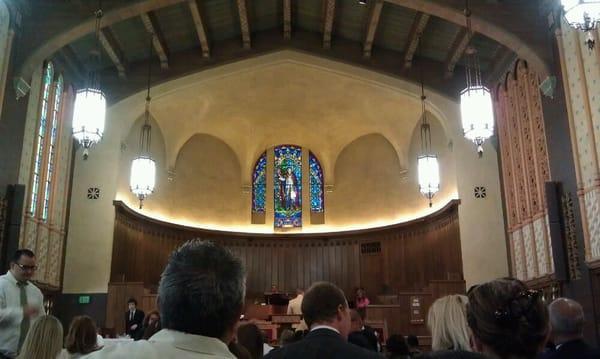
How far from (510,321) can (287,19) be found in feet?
38.0

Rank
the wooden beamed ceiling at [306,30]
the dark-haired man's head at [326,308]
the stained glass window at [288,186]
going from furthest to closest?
the stained glass window at [288,186] < the wooden beamed ceiling at [306,30] < the dark-haired man's head at [326,308]

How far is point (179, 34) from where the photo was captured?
12523mm

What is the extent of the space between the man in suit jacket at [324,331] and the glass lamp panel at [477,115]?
648cm

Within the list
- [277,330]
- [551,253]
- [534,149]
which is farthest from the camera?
[277,330]

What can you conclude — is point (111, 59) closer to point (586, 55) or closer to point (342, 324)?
point (586, 55)

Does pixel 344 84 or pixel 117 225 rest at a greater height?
pixel 344 84

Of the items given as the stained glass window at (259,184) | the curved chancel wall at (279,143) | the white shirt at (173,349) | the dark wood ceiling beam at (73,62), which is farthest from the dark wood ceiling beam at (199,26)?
the white shirt at (173,349)

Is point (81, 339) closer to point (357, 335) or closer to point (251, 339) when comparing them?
point (251, 339)

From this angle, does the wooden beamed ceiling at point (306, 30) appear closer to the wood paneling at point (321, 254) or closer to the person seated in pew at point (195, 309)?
the wood paneling at point (321, 254)

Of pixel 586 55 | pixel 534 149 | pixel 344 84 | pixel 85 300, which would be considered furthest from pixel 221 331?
pixel 344 84

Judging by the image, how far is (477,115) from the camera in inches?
336

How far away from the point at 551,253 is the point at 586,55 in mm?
3259

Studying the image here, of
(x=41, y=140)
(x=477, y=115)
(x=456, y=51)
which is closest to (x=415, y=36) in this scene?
(x=456, y=51)

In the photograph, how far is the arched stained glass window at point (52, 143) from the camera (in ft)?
35.3
